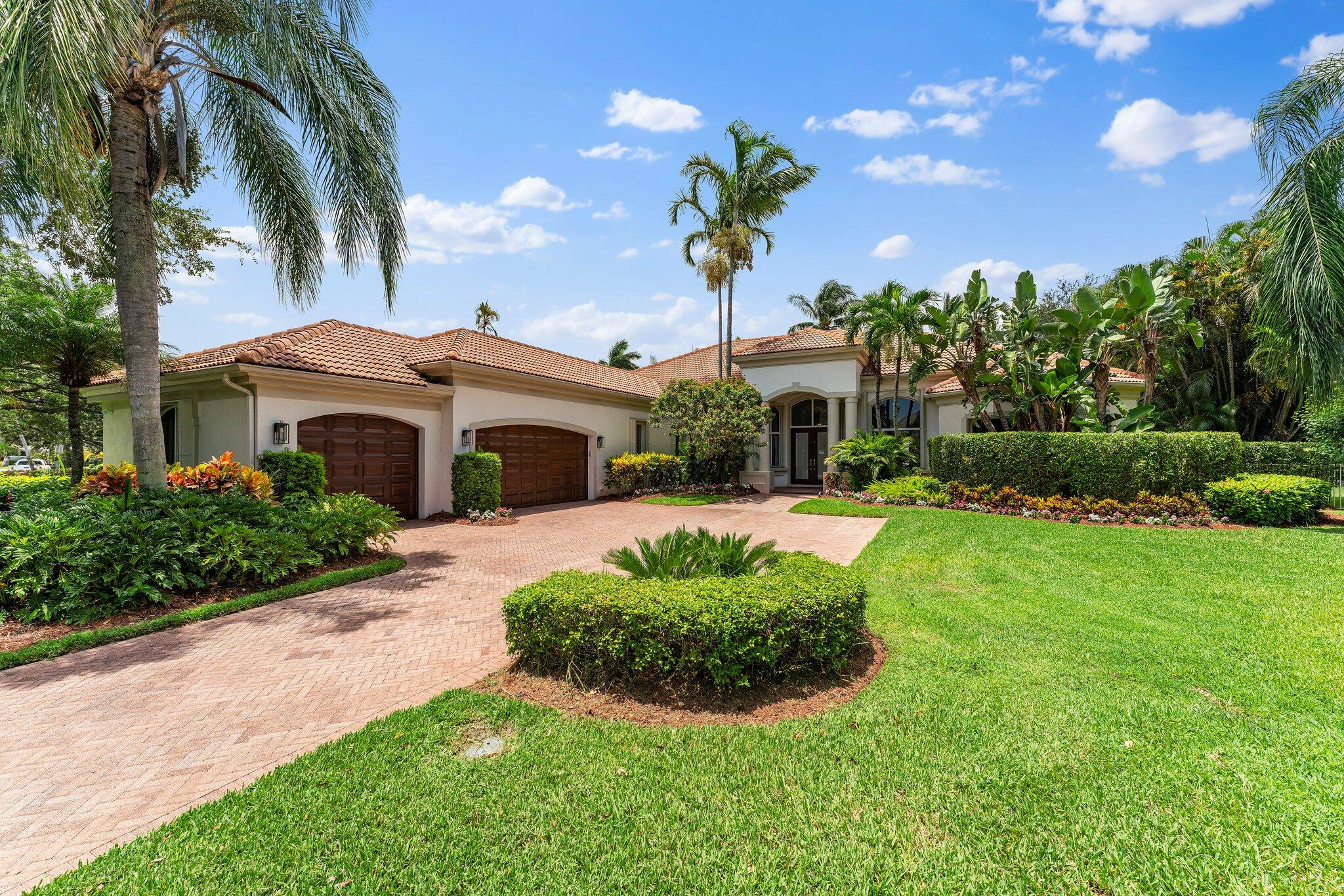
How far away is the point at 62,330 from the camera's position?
13.0m

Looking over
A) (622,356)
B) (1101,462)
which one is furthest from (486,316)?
(1101,462)

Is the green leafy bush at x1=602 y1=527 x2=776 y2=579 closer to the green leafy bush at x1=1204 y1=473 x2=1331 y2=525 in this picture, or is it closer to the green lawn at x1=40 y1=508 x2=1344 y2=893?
the green lawn at x1=40 y1=508 x2=1344 y2=893

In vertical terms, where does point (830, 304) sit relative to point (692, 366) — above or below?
above

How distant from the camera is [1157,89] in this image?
32.1 ft

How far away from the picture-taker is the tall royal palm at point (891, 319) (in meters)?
16.8

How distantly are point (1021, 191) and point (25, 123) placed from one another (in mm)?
16718

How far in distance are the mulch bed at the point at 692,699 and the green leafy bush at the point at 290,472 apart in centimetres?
824

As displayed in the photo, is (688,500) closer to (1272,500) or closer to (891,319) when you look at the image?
(891,319)

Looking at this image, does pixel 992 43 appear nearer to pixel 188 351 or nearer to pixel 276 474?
pixel 276 474

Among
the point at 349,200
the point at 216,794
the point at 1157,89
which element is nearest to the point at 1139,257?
the point at 1157,89

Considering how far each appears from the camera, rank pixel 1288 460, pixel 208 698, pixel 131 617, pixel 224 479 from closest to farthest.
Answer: pixel 208 698
pixel 131 617
pixel 224 479
pixel 1288 460

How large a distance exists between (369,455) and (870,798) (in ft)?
43.3

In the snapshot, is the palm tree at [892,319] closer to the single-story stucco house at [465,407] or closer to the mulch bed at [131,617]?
the single-story stucco house at [465,407]

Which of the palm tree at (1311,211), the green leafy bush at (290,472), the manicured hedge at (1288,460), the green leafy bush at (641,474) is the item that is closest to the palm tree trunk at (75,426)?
the green leafy bush at (290,472)
